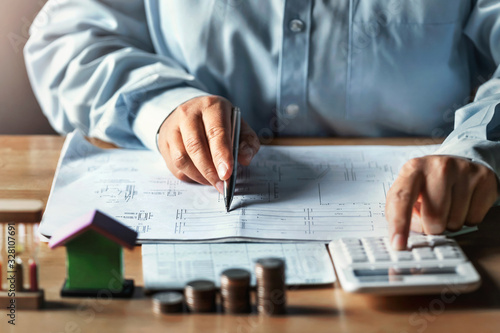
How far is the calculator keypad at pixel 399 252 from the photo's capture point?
2.06ft

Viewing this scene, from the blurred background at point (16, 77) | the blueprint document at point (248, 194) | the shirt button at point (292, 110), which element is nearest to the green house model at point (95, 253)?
the blueprint document at point (248, 194)

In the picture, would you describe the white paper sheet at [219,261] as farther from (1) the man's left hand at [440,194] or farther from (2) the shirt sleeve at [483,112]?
(2) the shirt sleeve at [483,112]

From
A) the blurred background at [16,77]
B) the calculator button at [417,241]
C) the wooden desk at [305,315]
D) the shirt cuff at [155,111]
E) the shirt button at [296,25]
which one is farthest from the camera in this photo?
the blurred background at [16,77]

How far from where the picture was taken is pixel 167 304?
22.4 inches

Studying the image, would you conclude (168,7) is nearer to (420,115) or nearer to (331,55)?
(331,55)

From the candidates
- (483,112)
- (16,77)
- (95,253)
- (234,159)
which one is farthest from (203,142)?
(16,77)

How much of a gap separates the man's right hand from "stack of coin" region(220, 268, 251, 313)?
254 millimetres

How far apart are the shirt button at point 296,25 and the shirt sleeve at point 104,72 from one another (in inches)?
7.9

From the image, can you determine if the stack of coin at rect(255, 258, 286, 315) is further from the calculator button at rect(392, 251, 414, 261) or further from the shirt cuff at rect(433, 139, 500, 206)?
the shirt cuff at rect(433, 139, 500, 206)

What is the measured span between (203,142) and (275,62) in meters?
0.34

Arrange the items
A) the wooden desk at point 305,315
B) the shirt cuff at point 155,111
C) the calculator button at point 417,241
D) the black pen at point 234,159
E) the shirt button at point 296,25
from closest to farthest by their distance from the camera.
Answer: the wooden desk at point 305,315 → the calculator button at point 417,241 → the black pen at point 234,159 → the shirt cuff at point 155,111 → the shirt button at point 296,25

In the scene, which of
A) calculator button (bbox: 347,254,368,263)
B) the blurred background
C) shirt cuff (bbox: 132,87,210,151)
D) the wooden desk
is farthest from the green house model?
the blurred background

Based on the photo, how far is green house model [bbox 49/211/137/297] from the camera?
1.88ft

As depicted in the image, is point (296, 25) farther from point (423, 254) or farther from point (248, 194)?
point (423, 254)
